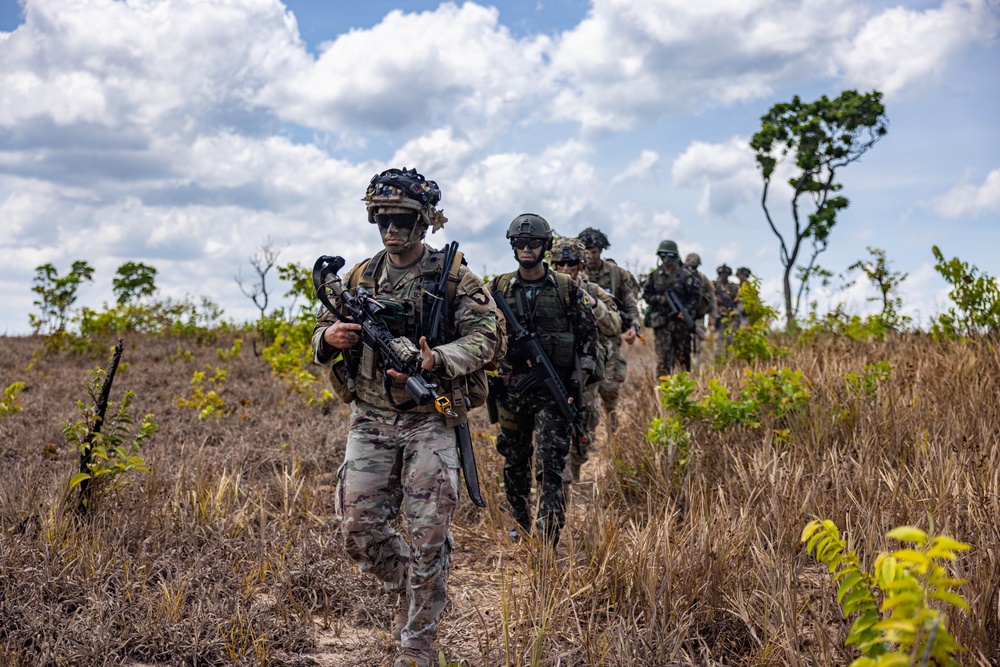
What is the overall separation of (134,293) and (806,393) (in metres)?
21.9

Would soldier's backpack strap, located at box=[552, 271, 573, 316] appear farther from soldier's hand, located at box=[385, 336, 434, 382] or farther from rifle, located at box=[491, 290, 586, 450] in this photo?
soldier's hand, located at box=[385, 336, 434, 382]

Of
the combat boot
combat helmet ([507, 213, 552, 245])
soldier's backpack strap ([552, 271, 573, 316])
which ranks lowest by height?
the combat boot

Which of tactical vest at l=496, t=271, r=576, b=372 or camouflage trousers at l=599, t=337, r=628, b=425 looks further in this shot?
camouflage trousers at l=599, t=337, r=628, b=425

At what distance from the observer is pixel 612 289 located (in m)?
7.90

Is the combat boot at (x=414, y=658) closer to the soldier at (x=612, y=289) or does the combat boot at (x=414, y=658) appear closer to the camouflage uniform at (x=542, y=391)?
the camouflage uniform at (x=542, y=391)

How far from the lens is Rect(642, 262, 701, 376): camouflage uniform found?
10.2 meters

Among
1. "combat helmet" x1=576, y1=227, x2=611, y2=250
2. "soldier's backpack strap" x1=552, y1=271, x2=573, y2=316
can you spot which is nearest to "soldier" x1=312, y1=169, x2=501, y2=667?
"soldier's backpack strap" x1=552, y1=271, x2=573, y2=316

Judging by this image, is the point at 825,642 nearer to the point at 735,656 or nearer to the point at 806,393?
the point at 735,656

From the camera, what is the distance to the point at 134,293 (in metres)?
23.4

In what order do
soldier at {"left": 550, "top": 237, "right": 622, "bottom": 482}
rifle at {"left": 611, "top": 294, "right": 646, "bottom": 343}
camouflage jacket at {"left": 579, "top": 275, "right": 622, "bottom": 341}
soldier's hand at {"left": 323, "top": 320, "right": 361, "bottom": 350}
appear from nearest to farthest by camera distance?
soldier's hand at {"left": 323, "top": 320, "right": 361, "bottom": 350} < soldier at {"left": 550, "top": 237, "right": 622, "bottom": 482} < camouflage jacket at {"left": 579, "top": 275, "right": 622, "bottom": 341} < rifle at {"left": 611, "top": 294, "right": 646, "bottom": 343}

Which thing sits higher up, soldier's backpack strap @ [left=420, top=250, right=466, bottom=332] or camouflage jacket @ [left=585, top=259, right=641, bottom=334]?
camouflage jacket @ [left=585, top=259, right=641, bottom=334]

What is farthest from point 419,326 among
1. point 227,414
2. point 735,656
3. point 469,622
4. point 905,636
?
point 227,414

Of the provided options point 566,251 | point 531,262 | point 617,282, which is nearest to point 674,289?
point 617,282

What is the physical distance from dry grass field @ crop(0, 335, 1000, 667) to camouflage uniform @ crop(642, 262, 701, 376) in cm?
387
